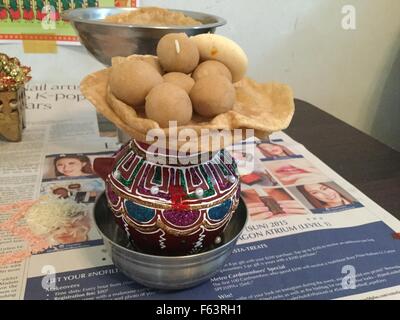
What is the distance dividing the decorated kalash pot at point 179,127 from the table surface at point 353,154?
0.23m

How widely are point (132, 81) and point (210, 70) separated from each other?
7 cm

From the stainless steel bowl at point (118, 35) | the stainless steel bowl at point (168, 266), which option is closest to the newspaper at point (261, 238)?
the stainless steel bowl at point (168, 266)

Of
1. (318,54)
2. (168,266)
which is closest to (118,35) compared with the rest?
(168,266)

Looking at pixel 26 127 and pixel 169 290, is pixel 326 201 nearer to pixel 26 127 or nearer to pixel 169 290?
pixel 169 290

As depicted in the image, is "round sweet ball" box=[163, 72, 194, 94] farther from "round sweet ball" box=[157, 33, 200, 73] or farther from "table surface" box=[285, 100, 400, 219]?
"table surface" box=[285, 100, 400, 219]

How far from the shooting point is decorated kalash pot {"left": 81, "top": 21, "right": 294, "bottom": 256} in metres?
0.30

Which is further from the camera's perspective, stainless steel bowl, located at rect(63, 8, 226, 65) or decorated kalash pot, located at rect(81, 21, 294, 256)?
stainless steel bowl, located at rect(63, 8, 226, 65)

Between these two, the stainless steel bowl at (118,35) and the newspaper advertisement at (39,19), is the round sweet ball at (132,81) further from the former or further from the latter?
the newspaper advertisement at (39,19)

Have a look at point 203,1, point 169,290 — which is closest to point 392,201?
point 169,290

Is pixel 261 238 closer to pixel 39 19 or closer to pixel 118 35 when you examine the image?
pixel 118 35

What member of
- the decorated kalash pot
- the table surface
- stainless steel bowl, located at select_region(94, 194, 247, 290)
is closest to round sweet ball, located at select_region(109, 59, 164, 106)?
the decorated kalash pot

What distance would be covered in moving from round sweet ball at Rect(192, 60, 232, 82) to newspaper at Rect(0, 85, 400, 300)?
0.18 meters
